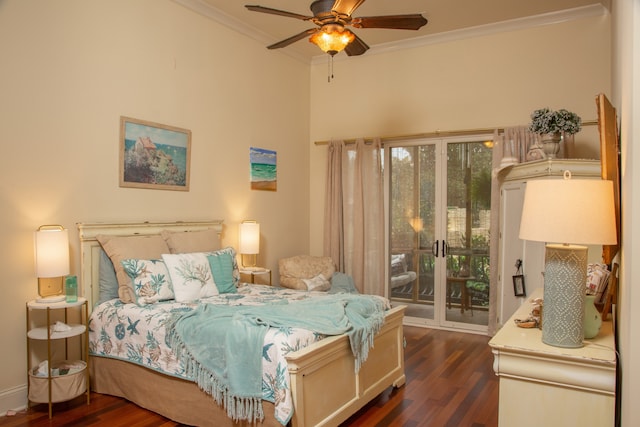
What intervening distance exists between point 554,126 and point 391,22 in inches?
74.3

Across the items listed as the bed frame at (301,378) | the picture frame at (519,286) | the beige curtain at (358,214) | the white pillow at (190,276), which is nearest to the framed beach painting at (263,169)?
the beige curtain at (358,214)

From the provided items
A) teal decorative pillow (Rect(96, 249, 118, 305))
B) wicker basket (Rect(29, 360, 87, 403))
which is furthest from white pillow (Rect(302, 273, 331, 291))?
wicker basket (Rect(29, 360, 87, 403))

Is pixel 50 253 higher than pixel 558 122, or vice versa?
pixel 558 122

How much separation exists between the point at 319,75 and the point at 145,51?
8.68ft

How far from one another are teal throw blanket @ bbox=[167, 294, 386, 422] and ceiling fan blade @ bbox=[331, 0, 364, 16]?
73.3 inches

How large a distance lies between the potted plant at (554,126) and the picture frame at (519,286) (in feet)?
3.50

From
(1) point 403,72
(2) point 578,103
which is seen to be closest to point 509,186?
(2) point 578,103

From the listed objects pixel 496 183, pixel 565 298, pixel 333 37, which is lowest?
pixel 565 298

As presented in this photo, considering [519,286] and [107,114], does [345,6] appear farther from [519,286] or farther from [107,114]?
[519,286]

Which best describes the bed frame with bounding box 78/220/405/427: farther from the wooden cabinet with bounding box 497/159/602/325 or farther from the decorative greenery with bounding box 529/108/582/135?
the decorative greenery with bounding box 529/108/582/135

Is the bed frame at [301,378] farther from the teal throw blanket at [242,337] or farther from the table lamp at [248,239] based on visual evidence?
the table lamp at [248,239]

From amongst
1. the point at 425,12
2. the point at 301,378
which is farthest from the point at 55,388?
the point at 425,12

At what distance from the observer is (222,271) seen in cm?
396

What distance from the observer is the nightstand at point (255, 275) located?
4809 millimetres
